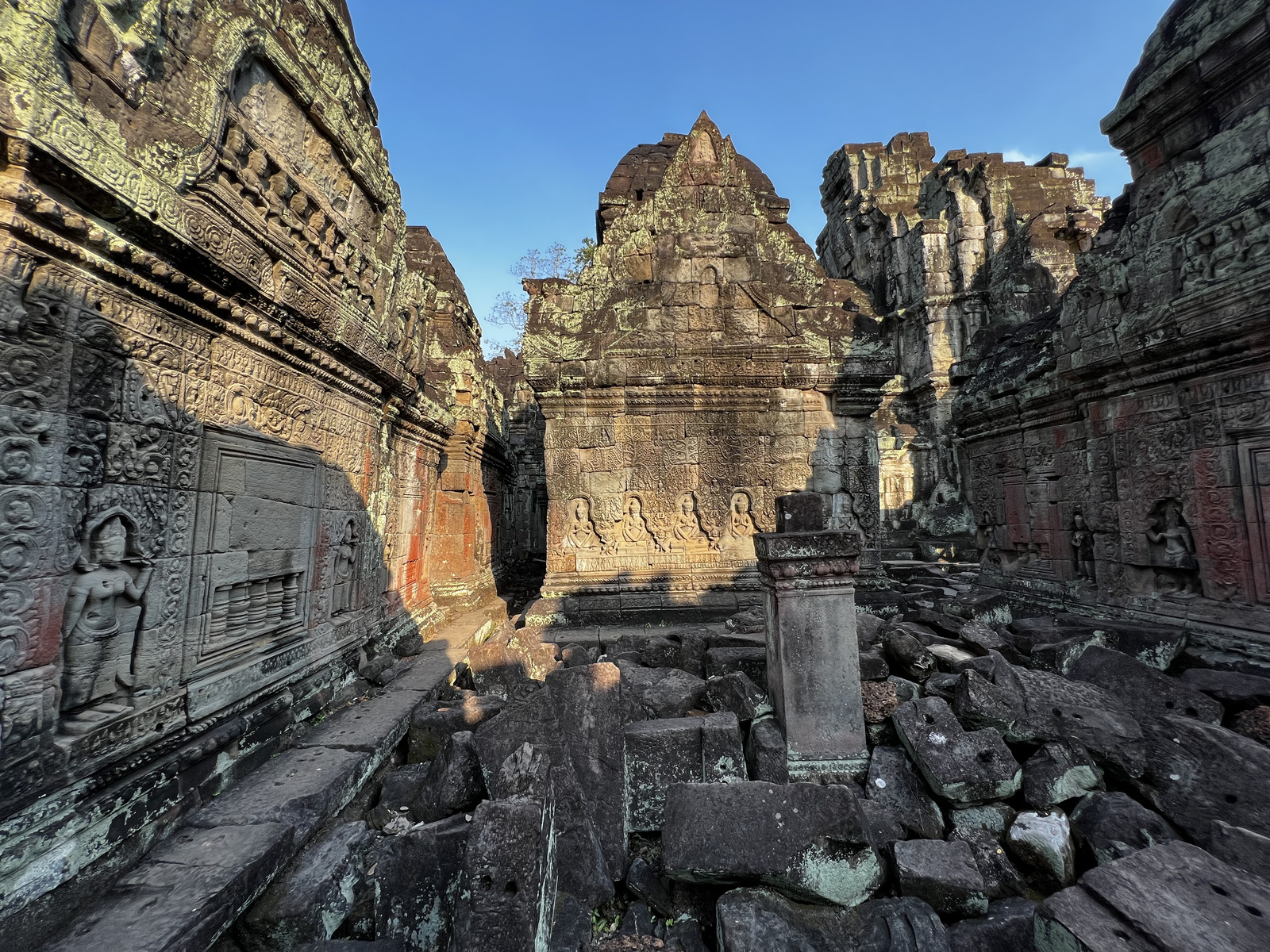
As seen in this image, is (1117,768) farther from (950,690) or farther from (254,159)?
(254,159)

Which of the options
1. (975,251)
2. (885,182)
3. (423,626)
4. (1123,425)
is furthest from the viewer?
(885,182)

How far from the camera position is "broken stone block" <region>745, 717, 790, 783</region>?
289cm

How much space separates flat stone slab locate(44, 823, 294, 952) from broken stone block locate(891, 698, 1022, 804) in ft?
10.9

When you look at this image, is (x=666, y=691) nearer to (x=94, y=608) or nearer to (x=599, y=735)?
(x=599, y=735)

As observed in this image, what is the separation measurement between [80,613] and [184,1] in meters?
3.08

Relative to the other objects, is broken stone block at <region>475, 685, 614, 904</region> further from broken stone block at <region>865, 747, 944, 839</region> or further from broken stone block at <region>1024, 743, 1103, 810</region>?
broken stone block at <region>1024, 743, 1103, 810</region>

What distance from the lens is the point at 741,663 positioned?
12.3 ft

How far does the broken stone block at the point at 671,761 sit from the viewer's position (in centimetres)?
281

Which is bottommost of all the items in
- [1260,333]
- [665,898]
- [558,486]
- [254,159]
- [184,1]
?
[665,898]

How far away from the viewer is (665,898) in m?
2.35

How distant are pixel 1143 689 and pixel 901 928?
2.95 meters

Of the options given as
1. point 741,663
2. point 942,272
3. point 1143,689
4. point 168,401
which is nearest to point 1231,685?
point 1143,689

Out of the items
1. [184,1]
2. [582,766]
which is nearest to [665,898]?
[582,766]

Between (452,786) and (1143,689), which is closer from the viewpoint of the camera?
(452,786)
